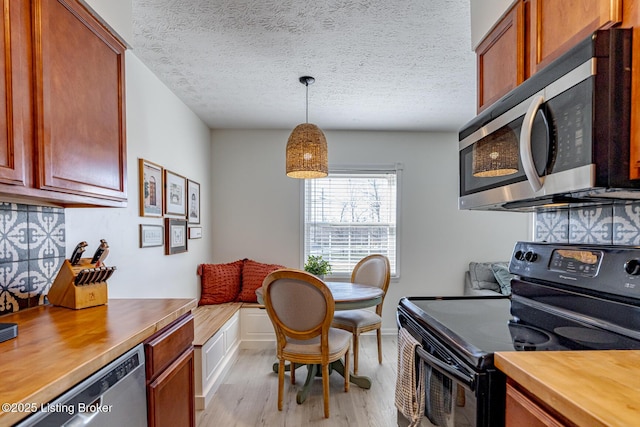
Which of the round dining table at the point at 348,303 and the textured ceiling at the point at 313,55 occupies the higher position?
the textured ceiling at the point at 313,55

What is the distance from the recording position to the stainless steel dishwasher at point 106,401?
84 cm

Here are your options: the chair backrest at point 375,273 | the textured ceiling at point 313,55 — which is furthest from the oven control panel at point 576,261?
the chair backrest at point 375,273

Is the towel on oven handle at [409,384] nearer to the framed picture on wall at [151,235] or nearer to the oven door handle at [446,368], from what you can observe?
the oven door handle at [446,368]

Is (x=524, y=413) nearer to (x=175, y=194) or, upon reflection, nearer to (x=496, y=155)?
(x=496, y=155)

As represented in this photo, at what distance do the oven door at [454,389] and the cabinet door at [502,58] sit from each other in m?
1.04

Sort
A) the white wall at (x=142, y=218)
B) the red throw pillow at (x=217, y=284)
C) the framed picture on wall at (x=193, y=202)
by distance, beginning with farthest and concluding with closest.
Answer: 1. the red throw pillow at (x=217, y=284)
2. the framed picture on wall at (x=193, y=202)
3. the white wall at (x=142, y=218)

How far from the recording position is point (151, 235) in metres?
2.63

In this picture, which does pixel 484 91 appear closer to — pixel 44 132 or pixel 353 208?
pixel 44 132

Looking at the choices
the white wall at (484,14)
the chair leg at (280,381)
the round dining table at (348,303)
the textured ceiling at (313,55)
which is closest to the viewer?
the white wall at (484,14)

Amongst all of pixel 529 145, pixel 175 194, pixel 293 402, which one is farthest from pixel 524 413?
pixel 175 194

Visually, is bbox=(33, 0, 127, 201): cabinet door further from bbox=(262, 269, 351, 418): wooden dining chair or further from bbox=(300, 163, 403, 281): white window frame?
bbox=(300, 163, 403, 281): white window frame

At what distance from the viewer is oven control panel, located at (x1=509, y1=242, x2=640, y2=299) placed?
41.4 inches

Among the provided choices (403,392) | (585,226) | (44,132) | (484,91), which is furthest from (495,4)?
(44,132)

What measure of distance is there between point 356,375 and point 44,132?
2643 millimetres
